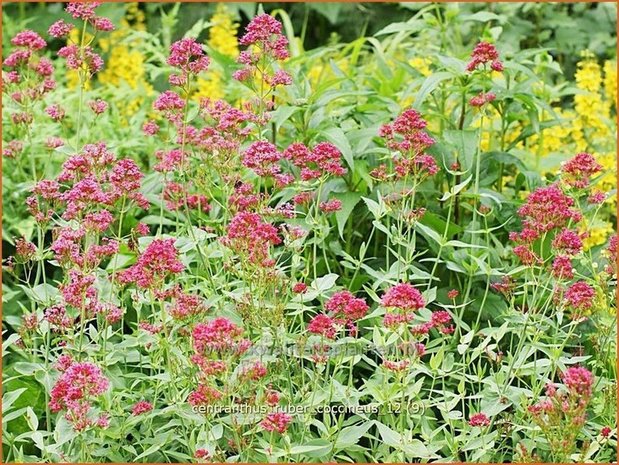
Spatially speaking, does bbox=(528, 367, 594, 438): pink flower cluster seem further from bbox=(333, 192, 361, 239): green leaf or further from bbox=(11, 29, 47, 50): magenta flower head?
bbox=(11, 29, 47, 50): magenta flower head

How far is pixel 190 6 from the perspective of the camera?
20.1ft

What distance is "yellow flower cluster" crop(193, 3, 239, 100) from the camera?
452 centimetres

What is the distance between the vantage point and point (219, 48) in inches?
190

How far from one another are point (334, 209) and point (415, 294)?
0.51m

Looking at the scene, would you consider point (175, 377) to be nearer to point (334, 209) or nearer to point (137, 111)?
point (334, 209)

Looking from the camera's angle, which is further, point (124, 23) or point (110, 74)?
point (124, 23)

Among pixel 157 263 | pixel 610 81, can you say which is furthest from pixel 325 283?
pixel 610 81

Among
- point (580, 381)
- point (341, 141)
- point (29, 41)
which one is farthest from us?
point (341, 141)

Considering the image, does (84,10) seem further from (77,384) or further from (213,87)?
(213,87)

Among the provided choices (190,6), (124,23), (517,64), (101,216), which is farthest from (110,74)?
(101,216)

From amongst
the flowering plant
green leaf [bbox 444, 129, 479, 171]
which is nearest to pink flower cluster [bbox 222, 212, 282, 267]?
the flowering plant

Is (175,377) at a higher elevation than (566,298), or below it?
below

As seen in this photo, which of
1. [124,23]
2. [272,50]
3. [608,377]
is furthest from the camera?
[124,23]

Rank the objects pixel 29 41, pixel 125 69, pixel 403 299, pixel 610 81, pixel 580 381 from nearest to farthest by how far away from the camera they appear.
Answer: pixel 580 381
pixel 403 299
pixel 29 41
pixel 610 81
pixel 125 69
